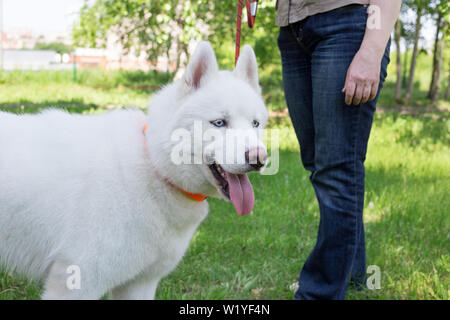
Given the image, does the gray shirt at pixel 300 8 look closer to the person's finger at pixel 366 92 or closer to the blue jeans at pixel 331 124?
the blue jeans at pixel 331 124

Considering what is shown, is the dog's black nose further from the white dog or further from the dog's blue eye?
the dog's blue eye

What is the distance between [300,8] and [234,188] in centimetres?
103

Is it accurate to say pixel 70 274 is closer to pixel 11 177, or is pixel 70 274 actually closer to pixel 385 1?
pixel 11 177

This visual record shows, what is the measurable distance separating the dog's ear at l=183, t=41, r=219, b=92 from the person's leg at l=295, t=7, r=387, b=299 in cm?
56

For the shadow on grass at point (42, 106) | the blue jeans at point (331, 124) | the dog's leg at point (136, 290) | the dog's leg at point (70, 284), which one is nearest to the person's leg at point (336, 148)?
the blue jeans at point (331, 124)

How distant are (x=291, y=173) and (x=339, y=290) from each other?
2.99 m

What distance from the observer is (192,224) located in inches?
81.7

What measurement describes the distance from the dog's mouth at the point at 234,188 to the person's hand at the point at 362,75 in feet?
2.25

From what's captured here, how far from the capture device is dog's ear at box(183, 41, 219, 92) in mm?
1942

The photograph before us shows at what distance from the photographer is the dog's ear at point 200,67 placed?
1.94 meters

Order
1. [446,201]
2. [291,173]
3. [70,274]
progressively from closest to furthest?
[70,274] < [446,201] < [291,173]

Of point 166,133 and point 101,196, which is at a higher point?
point 166,133
